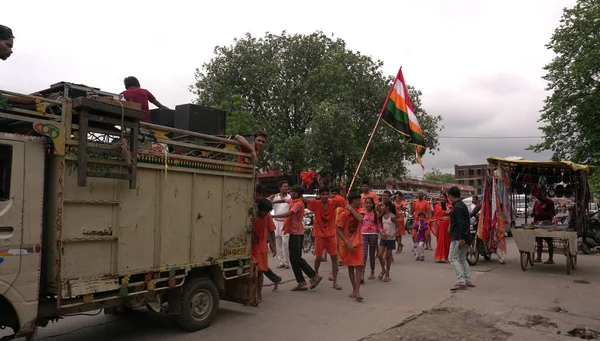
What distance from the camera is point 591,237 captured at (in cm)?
1405

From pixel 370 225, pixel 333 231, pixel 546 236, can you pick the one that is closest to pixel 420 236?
pixel 546 236

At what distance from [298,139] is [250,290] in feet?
61.4

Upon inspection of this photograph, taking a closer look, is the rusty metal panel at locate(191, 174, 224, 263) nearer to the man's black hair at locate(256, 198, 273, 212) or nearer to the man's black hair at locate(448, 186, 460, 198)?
the man's black hair at locate(256, 198, 273, 212)

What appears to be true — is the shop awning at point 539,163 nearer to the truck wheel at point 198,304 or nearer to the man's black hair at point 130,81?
the truck wheel at point 198,304

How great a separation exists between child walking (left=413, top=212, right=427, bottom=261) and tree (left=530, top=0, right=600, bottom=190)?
48.0ft

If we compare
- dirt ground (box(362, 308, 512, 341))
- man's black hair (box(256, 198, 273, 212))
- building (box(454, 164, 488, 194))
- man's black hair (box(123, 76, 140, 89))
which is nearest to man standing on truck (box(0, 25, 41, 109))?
man's black hair (box(123, 76, 140, 89))

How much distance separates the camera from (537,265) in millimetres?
11305

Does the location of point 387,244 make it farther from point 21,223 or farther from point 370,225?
point 21,223

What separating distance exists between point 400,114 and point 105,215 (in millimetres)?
9915

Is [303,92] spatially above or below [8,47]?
above

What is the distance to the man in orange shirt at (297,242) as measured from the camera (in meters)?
7.99

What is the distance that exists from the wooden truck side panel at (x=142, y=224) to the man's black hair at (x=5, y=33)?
Result: 1161mm

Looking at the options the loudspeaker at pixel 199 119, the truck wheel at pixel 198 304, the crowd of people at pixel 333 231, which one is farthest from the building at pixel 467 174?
the truck wheel at pixel 198 304

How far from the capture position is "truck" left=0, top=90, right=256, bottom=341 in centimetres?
395
